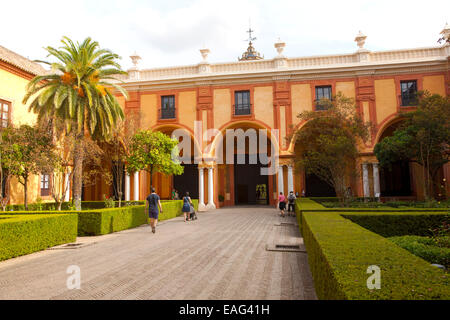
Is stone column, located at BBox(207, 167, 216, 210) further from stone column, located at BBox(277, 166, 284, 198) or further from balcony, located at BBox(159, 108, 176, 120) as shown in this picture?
balcony, located at BBox(159, 108, 176, 120)

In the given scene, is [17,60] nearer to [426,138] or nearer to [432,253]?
[432,253]

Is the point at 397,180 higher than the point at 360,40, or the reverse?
the point at 360,40

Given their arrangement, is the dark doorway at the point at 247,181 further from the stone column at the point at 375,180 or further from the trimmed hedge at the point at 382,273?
the trimmed hedge at the point at 382,273

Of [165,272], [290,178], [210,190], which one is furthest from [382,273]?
[210,190]

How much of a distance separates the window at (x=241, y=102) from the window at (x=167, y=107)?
16.5ft

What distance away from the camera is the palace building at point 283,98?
20.5 meters

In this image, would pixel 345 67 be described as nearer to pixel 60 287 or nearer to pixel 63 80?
pixel 63 80

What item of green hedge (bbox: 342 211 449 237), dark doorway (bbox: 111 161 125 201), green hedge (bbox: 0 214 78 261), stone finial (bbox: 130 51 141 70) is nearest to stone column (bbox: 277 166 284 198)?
dark doorway (bbox: 111 161 125 201)

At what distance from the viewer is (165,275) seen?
4.95 metres

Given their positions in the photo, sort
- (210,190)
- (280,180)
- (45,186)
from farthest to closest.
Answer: (210,190) → (280,180) → (45,186)

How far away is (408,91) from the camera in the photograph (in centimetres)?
2052

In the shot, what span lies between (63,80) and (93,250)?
11.0 m

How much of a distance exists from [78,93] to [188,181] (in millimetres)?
14352

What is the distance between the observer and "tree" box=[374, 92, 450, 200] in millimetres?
14375
